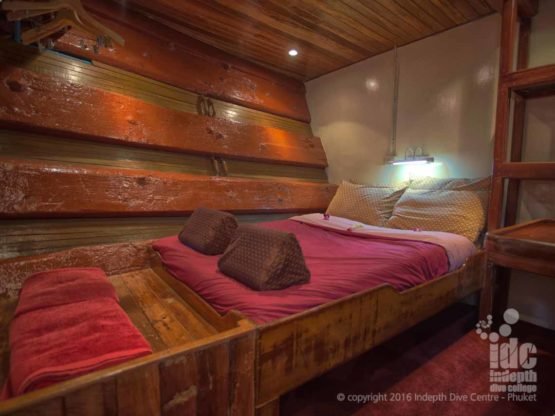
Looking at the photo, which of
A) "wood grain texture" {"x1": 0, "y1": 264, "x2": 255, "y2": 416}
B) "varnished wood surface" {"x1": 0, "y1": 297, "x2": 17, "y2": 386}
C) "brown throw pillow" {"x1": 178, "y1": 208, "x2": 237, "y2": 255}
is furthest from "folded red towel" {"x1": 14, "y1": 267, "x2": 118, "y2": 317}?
"wood grain texture" {"x1": 0, "y1": 264, "x2": 255, "y2": 416}

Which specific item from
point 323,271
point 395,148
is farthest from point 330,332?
point 395,148

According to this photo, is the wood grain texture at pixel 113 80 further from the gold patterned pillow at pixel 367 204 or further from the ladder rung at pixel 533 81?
the ladder rung at pixel 533 81

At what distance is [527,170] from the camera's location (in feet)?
5.94

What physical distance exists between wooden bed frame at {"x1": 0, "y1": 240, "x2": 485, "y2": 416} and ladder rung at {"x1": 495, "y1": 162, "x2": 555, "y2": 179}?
39.9 inches

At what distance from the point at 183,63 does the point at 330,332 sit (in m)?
2.52

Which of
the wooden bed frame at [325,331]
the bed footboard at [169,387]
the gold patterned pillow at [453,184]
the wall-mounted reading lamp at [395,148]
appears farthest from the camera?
the wall-mounted reading lamp at [395,148]

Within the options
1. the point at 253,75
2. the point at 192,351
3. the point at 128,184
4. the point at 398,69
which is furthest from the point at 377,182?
the point at 192,351

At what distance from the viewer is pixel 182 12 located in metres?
2.28

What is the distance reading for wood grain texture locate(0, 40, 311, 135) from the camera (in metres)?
1.90

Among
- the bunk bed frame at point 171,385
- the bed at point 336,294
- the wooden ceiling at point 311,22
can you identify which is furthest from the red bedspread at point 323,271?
the wooden ceiling at point 311,22

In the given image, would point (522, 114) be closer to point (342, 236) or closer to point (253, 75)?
point (342, 236)

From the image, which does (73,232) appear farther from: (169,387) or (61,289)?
(169,387)

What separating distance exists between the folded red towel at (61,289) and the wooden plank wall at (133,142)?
56 cm

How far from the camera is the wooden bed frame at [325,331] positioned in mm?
982
